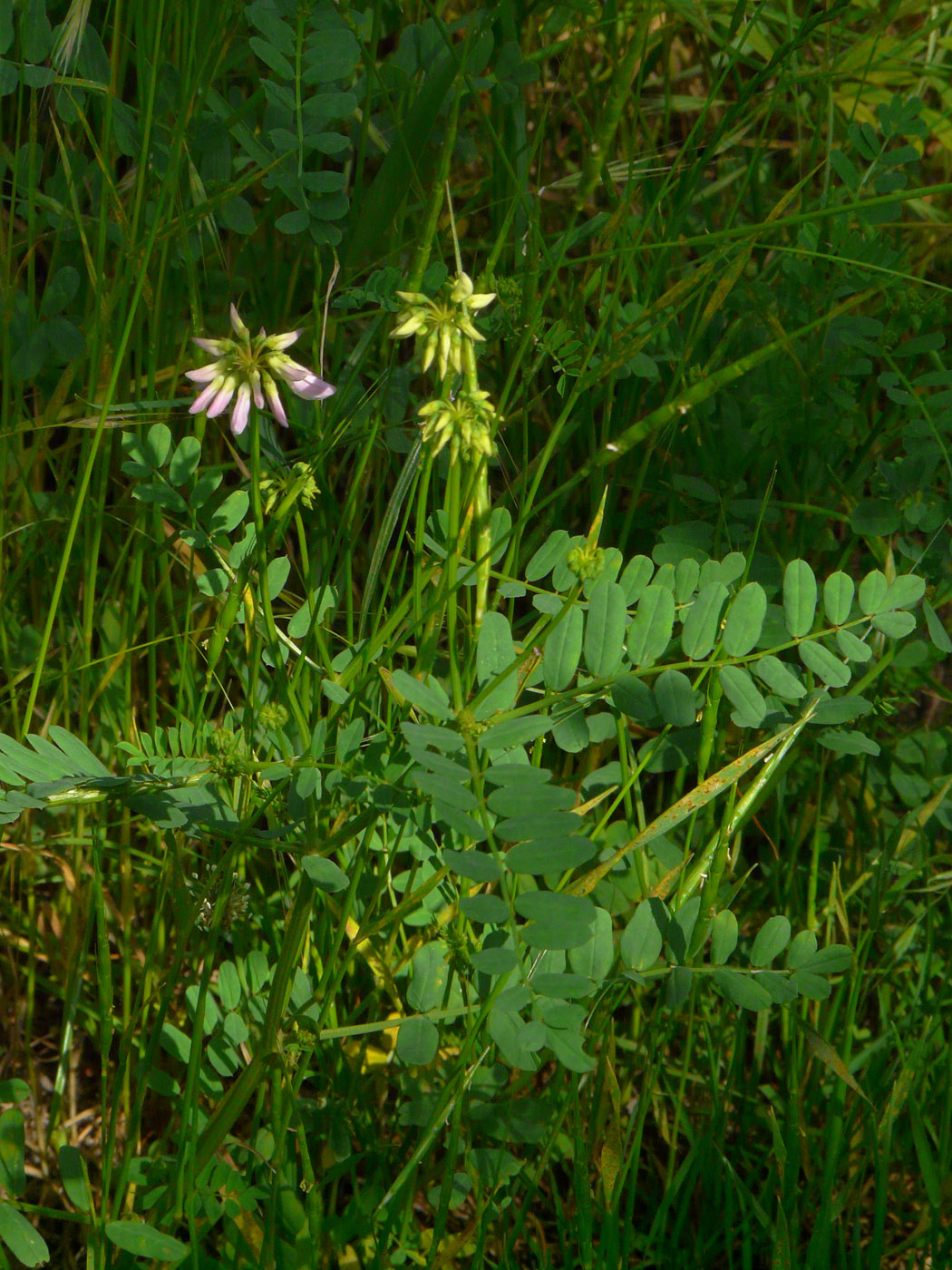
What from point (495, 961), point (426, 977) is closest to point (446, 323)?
point (495, 961)

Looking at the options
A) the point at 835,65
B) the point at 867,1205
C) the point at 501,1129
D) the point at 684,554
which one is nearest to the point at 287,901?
the point at 501,1129

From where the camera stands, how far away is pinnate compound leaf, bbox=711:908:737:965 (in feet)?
3.26

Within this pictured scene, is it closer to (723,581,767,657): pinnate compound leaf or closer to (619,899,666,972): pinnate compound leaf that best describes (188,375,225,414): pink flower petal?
(723,581,767,657): pinnate compound leaf

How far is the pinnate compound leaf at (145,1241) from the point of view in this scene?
34.8 inches

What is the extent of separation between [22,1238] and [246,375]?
692 millimetres

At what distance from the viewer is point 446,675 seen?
110cm

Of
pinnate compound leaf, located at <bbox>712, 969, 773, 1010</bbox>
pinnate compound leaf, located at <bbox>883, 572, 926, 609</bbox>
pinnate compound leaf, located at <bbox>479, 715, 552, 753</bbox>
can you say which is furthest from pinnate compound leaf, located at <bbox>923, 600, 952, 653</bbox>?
pinnate compound leaf, located at <bbox>479, 715, 552, 753</bbox>

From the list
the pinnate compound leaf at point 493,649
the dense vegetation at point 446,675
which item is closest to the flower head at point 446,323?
the dense vegetation at point 446,675

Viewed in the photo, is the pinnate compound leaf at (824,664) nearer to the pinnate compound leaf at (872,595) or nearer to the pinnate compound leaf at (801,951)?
the pinnate compound leaf at (872,595)

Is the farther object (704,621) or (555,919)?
(704,621)

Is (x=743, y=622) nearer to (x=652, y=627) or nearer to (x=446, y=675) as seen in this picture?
(x=652, y=627)

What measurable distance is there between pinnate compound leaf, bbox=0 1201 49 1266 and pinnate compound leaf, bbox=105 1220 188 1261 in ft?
0.03

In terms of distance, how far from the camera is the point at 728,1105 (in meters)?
1.25

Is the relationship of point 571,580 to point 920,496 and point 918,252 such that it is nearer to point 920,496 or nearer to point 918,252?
point 920,496
